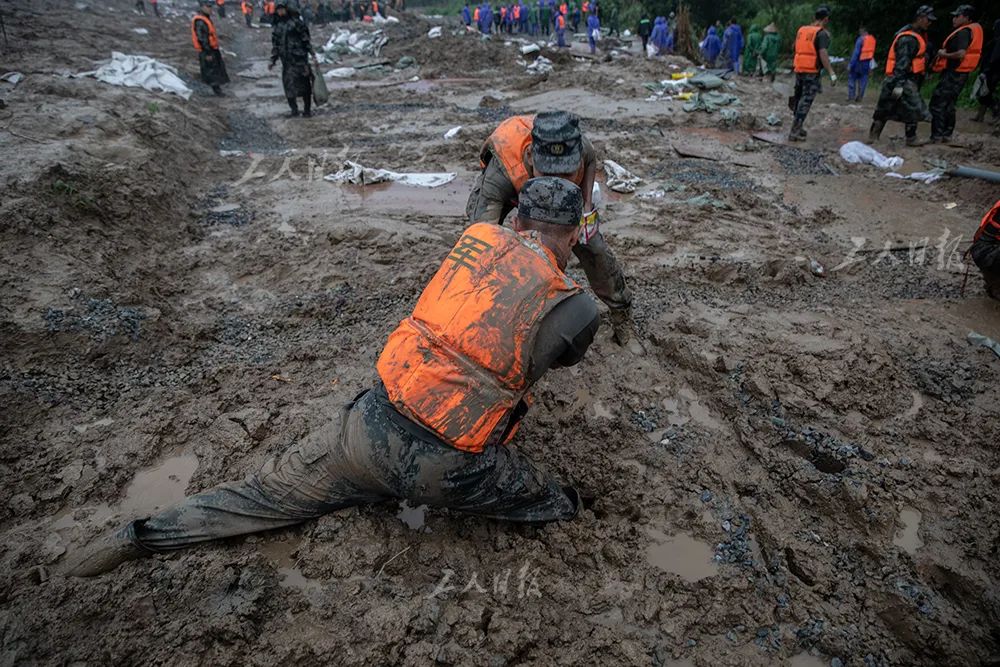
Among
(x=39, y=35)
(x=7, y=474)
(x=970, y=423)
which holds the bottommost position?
(x=7, y=474)

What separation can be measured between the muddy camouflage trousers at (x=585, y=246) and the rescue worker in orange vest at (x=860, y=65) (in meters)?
10.4

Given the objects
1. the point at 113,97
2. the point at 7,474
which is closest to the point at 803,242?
the point at 7,474

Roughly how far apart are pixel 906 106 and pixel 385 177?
6717 millimetres

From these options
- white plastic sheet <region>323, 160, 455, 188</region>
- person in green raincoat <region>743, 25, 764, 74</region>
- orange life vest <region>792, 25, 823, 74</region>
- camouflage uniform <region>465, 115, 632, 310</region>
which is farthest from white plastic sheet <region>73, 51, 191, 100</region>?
person in green raincoat <region>743, 25, 764, 74</region>

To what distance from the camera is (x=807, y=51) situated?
7359 mm

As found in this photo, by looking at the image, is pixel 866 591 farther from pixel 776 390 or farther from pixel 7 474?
pixel 7 474

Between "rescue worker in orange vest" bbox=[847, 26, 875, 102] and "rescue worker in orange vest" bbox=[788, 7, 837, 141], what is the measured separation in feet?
12.3

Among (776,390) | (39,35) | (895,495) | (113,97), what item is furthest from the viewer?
(39,35)

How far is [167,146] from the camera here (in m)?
6.41

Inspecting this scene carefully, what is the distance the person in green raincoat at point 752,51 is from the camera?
1367cm

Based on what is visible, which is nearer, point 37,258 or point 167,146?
point 37,258

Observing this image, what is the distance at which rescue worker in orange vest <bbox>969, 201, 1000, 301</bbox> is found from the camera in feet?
11.8

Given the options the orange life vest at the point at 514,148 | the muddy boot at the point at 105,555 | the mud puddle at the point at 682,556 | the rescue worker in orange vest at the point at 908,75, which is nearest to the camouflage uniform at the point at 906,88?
the rescue worker in orange vest at the point at 908,75

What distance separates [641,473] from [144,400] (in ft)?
8.90
